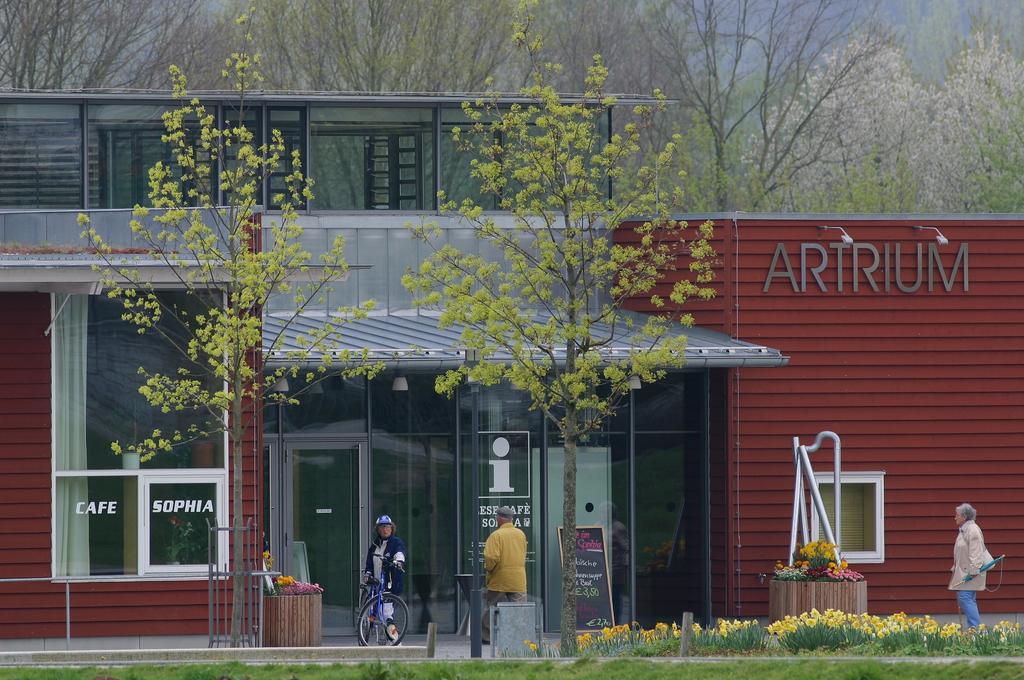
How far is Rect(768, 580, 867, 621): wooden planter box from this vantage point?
2103cm

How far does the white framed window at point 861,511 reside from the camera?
2298 centimetres

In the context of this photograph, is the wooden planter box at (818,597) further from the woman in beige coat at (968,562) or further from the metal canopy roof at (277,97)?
the metal canopy roof at (277,97)

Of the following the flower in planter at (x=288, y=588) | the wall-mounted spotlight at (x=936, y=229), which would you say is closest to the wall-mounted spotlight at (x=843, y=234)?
the wall-mounted spotlight at (x=936, y=229)

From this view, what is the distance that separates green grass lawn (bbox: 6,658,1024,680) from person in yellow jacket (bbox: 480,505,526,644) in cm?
431

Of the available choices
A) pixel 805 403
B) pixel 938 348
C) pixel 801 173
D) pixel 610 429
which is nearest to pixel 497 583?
pixel 610 429

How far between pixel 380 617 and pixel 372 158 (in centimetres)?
639

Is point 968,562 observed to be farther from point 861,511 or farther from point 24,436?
point 24,436

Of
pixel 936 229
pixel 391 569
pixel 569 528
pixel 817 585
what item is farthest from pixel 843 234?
pixel 391 569

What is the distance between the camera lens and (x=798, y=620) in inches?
731

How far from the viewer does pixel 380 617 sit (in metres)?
20.5

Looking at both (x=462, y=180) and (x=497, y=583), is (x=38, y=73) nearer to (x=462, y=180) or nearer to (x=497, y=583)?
(x=462, y=180)

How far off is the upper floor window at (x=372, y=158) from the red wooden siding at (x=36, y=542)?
16.9 feet

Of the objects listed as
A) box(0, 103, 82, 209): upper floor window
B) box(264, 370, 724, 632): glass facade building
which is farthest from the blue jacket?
box(0, 103, 82, 209): upper floor window

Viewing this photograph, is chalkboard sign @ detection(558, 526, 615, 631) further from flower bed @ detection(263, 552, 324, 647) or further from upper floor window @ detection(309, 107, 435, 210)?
upper floor window @ detection(309, 107, 435, 210)
